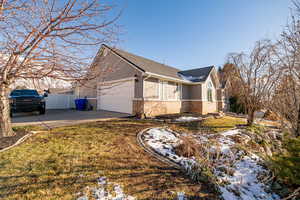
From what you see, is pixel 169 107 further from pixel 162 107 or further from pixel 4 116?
pixel 4 116

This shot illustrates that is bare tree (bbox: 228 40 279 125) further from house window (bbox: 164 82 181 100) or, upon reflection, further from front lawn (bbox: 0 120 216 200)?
front lawn (bbox: 0 120 216 200)

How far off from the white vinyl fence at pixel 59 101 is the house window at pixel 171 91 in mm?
10814

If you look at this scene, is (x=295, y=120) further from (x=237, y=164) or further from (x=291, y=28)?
(x=291, y=28)

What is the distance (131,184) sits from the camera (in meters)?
2.16

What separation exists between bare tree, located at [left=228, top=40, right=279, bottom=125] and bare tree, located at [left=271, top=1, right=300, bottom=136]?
1422 mm

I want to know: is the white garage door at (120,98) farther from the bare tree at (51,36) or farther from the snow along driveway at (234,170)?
the bare tree at (51,36)

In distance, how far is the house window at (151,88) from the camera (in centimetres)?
838

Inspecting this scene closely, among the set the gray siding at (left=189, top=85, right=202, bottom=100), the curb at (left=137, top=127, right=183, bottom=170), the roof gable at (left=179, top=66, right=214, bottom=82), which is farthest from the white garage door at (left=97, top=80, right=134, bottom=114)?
the roof gable at (left=179, top=66, right=214, bottom=82)

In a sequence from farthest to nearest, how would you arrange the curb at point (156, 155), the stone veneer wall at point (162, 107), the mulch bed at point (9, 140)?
the stone veneer wall at point (162, 107) → the mulch bed at point (9, 140) → the curb at point (156, 155)

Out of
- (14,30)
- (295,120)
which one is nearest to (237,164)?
(295,120)

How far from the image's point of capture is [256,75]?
6.70 metres

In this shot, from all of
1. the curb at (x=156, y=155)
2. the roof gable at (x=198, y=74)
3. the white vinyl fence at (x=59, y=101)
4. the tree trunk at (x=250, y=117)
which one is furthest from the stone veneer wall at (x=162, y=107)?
the white vinyl fence at (x=59, y=101)

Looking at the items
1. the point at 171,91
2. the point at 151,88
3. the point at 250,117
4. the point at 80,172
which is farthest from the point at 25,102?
the point at 250,117

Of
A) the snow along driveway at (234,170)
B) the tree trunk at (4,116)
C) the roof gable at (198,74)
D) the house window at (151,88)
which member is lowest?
the snow along driveway at (234,170)
